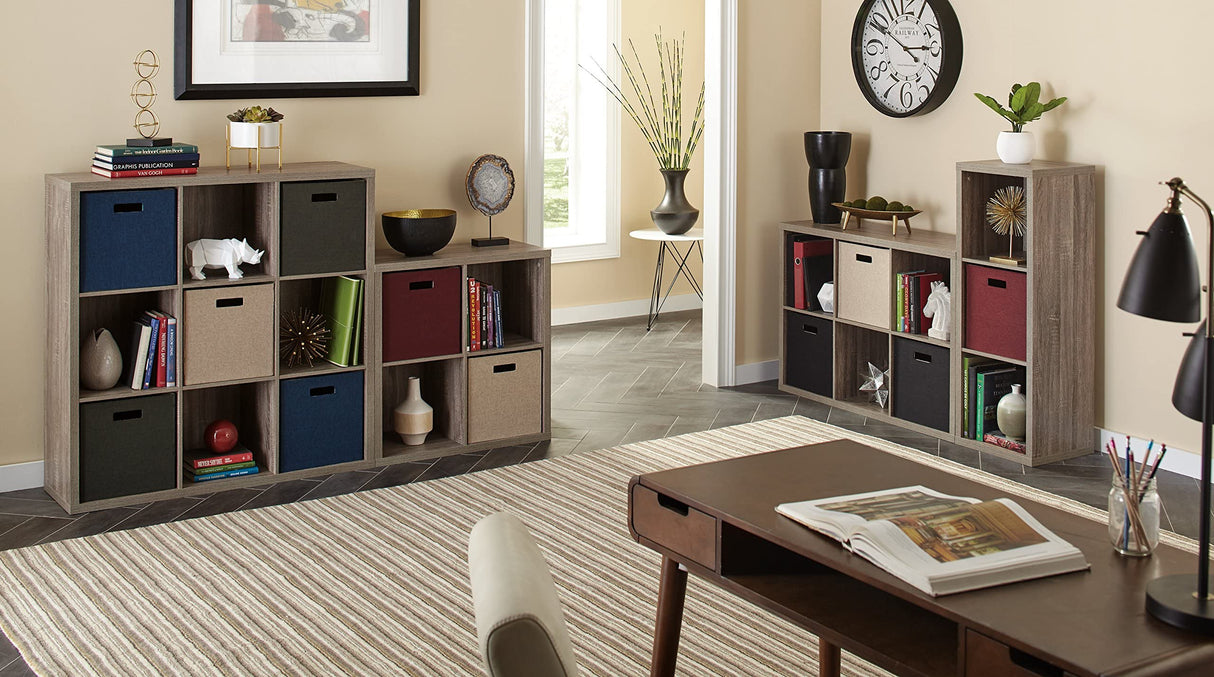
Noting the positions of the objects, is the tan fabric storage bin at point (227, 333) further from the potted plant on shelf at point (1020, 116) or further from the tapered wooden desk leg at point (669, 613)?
the potted plant on shelf at point (1020, 116)

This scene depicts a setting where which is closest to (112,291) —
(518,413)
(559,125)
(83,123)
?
(83,123)

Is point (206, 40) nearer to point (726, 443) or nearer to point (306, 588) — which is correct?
point (306, 588)

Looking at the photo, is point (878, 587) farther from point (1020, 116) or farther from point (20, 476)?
point (20, 476)

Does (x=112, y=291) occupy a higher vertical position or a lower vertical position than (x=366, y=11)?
lower

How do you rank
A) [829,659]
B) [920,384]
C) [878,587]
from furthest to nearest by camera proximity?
[920,384] < [829,659] < [878,587]

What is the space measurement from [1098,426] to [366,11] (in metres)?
3.38

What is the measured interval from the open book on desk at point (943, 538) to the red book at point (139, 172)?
2.75 meters

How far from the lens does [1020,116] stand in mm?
5023

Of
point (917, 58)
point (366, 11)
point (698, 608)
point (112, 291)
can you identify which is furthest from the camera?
point (917, 58)

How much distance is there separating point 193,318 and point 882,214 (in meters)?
3.00

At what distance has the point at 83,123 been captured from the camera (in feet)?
14.8

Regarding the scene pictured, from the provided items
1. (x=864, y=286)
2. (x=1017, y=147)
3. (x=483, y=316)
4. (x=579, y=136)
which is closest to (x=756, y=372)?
(x=864, y=286)

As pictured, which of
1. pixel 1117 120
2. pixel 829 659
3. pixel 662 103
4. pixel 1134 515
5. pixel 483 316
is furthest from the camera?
pixel 662 103

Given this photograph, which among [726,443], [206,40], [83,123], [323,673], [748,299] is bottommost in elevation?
[323,673]
